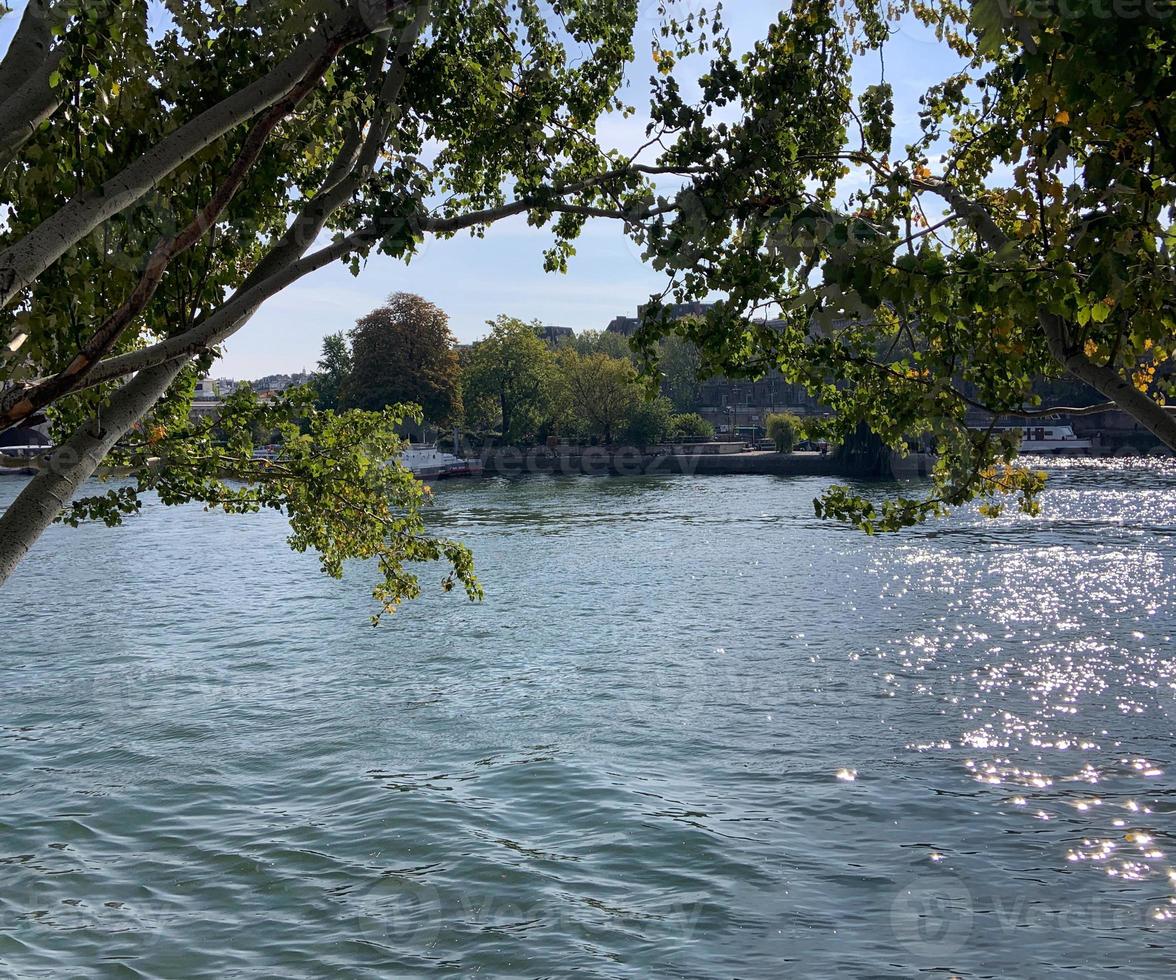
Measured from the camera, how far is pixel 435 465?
9388 cm

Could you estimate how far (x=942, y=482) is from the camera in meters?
10.2

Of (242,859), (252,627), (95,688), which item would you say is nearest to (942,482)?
(242,859)

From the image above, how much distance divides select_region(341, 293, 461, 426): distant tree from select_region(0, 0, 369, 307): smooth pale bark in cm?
Answer: 9223

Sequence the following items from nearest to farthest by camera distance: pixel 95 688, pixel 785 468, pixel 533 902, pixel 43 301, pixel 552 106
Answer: pixel 43 301 < pixel 552 106 < pixel 533 902 < pixel 95 688 < pixel 785 468

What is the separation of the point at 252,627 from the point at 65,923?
18008 millimetres

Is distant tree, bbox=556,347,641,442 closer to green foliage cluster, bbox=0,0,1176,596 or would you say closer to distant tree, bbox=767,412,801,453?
distant tree, bbox=767,412,801,453

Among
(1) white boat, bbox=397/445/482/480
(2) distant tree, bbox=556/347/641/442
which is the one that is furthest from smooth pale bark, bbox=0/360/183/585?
(2) distant tree, bbox=556/347/641/442

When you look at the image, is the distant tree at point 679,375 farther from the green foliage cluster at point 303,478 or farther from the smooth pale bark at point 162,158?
the smooth pale bark at point 162,158

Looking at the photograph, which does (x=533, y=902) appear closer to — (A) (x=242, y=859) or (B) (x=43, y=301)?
(A) (x=242, y=859)

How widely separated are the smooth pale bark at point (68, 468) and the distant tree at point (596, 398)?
9365 centimetres

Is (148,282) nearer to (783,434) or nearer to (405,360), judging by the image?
(783,434)

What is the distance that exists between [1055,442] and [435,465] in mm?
59955

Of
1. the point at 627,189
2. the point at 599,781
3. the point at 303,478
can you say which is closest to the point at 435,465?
the point at 599,781

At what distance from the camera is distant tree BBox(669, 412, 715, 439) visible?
10712 centimetres
